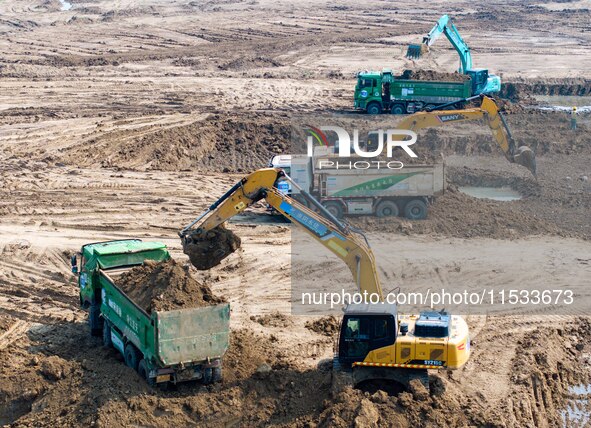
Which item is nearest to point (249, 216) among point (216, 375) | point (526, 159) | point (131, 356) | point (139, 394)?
point (526, 159)

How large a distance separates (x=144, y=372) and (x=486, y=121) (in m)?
19.5

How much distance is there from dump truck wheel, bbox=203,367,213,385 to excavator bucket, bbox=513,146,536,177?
19586mm

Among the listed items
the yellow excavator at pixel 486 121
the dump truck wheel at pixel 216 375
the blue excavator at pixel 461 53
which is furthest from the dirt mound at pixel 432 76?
the dump truck wheel at pixel 216 375

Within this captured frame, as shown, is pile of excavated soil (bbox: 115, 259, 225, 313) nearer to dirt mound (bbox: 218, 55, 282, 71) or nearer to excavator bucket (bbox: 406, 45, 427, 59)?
excavator bucket (bbox: 406, 45, 427, 59)

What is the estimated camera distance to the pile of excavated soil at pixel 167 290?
718 inches

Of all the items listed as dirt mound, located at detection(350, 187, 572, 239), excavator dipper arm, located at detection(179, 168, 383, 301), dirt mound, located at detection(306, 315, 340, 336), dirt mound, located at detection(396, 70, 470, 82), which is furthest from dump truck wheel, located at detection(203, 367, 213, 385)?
dirt mound, located at detection(396, 70, 470, 82)

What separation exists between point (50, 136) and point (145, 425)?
24.7 metres

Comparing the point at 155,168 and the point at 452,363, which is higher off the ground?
the point at 452,363

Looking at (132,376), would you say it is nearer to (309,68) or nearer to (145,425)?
(145,425)

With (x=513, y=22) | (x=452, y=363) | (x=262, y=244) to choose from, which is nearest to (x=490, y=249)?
(x=262, y=244)

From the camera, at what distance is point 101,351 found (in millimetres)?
20047

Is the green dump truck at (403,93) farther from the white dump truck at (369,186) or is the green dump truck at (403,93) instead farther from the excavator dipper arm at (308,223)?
the excavator dipper arm at (308,223)

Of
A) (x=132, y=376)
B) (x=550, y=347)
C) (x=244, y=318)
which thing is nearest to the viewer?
(x=132, y=376)

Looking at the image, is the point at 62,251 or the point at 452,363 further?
the point at 62,251
